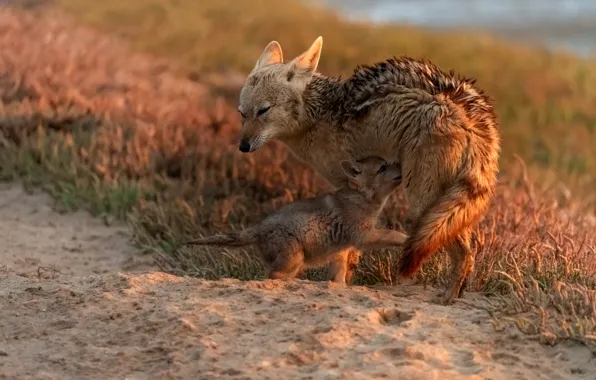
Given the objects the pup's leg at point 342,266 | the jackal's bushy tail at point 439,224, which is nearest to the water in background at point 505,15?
the pup's leg at point 342,266

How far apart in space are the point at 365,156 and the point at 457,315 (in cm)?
153

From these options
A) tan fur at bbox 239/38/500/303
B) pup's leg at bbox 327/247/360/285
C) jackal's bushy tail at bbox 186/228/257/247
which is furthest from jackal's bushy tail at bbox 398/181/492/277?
jackal's bushy tail at bbox 186/228/257/247

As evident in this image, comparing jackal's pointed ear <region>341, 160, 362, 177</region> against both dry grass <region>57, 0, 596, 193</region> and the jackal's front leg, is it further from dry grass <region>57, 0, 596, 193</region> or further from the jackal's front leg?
dry grass <region>57, 0, 596, 193</region>

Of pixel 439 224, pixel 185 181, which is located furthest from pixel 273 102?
pixel 185 181

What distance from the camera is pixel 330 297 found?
19.3ft

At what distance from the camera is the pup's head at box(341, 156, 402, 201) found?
6.66m

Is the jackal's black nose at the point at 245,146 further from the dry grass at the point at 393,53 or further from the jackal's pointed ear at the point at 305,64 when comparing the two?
the dry grass at the point at 393,53

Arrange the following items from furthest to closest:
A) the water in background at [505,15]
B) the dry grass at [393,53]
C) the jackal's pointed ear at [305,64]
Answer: the water in background at [505,15]
the dry grass at [393,53]
the jackal's pointed ear at [305,64]

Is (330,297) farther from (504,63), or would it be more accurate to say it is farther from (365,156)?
(504,63)

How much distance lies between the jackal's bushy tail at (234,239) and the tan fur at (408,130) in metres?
0.79

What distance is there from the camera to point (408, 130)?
636 centimetres

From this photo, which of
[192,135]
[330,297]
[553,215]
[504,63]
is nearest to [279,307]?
[330,297]

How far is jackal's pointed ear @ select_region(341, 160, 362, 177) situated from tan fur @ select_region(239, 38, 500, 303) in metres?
0.11

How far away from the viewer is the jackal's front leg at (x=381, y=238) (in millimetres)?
6594
